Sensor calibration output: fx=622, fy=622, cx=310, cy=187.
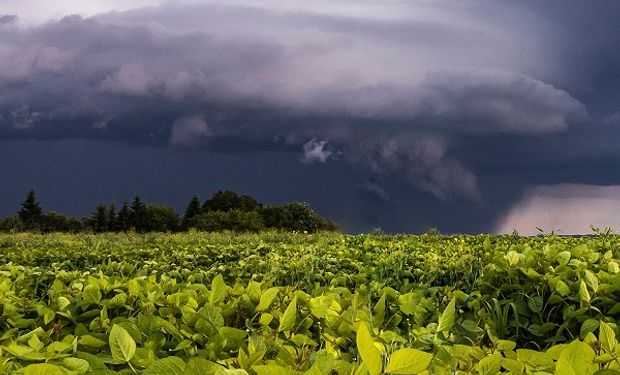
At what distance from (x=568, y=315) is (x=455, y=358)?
177 cm

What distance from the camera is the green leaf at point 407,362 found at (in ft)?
5.83

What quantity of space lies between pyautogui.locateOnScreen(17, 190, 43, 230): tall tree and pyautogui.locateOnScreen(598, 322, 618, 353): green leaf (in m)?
49.3

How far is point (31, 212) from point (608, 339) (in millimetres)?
51382

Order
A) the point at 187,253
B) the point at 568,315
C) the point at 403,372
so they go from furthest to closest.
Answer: the point at 187,253, the point at 568,315, the point at 403,372

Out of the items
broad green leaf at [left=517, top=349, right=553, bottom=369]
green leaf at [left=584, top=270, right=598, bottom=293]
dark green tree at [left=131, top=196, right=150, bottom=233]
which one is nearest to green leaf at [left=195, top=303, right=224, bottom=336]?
broad green leaf at [left=517, top=349, right=553, bottom=369]

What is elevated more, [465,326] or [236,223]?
[236,223]

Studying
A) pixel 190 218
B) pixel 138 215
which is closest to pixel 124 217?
pixel 138 215

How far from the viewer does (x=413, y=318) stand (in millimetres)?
3607

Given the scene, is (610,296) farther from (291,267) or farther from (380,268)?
(291,267)

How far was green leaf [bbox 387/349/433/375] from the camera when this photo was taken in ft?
5.83

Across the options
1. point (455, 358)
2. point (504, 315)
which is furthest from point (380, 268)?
point (455, 358)

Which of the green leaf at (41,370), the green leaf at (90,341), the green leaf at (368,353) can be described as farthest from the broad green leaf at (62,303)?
the green leaf at (368,353)

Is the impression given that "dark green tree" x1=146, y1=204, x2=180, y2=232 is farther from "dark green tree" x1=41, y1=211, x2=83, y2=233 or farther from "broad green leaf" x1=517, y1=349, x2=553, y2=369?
"broad green leaf" x1=517, y1=349, x2=553, y2=369

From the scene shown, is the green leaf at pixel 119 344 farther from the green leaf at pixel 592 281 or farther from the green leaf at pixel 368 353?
the green leaf at pixel 592 281
